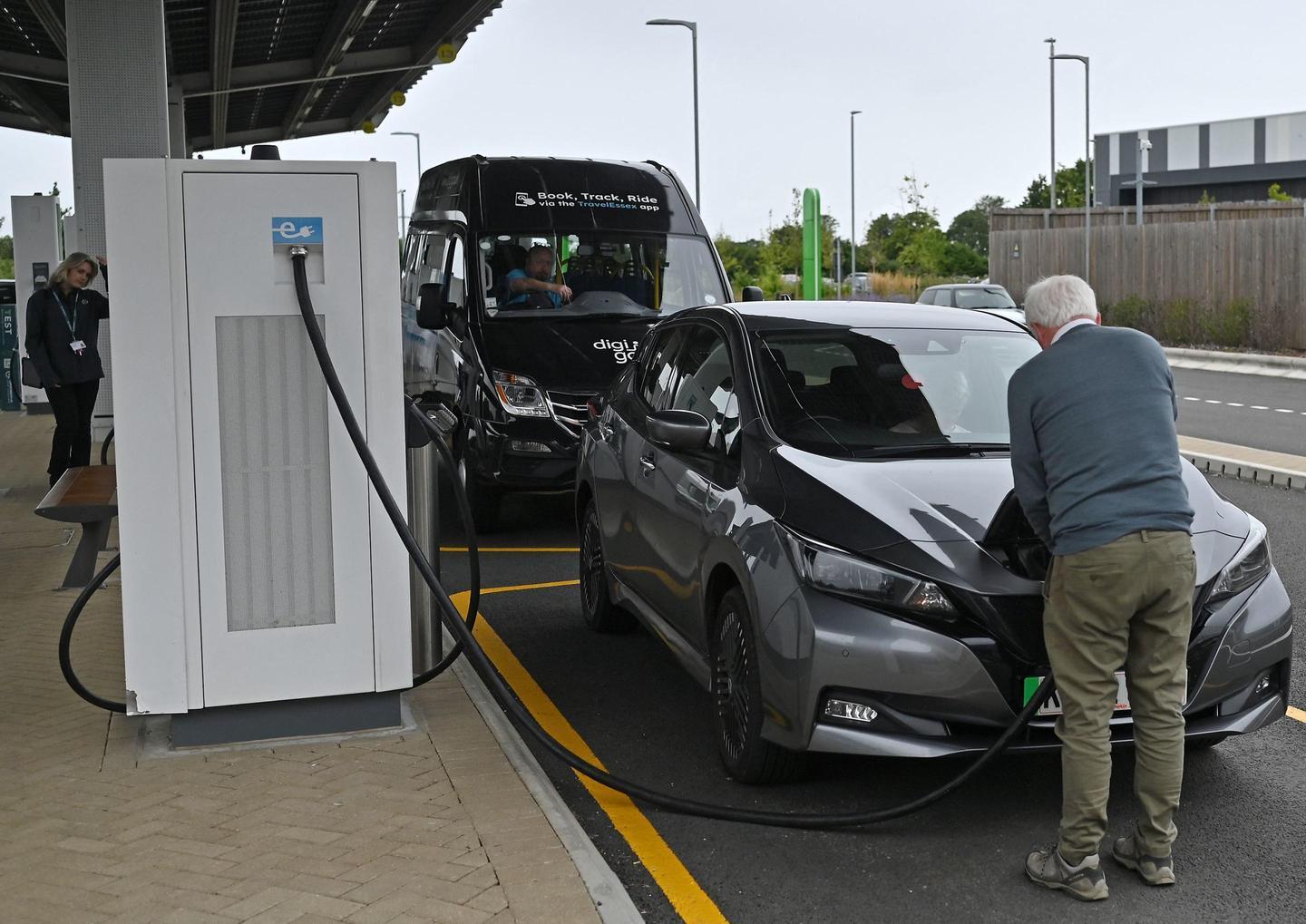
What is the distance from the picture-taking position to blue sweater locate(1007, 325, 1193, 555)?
4.30m

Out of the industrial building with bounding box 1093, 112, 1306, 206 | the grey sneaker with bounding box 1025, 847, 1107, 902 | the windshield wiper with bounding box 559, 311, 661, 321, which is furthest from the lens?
the industrial building with bounding box 1093, 112, 1306, 206

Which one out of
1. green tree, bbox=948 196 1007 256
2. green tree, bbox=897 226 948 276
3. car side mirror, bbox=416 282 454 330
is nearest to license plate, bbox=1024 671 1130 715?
car side mirror, bbox=416 282 454 330

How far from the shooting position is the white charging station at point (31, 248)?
1945 cm

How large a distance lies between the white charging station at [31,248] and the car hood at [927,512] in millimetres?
16588

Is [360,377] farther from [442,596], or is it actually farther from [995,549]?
[995,549]

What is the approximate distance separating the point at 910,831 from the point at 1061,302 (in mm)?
1799

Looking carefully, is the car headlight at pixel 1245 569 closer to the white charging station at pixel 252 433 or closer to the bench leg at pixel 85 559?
the white charging station at pixel 252 433

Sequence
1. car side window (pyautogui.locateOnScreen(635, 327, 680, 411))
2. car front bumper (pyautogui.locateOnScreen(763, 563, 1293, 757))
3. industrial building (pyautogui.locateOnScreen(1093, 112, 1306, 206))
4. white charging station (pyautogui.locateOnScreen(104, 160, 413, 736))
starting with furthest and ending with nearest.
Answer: industrial building (pyautogui.locateOnScreen(1093, 112, 1306, 206)) → car side window (pyautogui.locateOnScreen(635, 327, 680, 411)) → white charging station (pyautogui.locateOnScreen(104, 160, 413, 736)) → car front bumper (pyautogui.locateOnScreen(763, 563, 1293, 757))

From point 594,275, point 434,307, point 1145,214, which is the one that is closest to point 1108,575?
point 434,307

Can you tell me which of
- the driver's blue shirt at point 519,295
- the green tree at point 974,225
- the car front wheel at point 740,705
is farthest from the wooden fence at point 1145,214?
the green tree at point 974,225

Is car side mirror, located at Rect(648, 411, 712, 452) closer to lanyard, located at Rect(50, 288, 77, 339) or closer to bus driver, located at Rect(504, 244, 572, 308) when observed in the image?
bus driver, located at Rect(504, 244, 572, 308)

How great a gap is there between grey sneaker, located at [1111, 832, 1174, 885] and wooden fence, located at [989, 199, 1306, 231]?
32.4 m

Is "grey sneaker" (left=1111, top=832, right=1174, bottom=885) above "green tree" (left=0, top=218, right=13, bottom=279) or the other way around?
the other way around

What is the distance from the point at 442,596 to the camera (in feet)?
18.2
